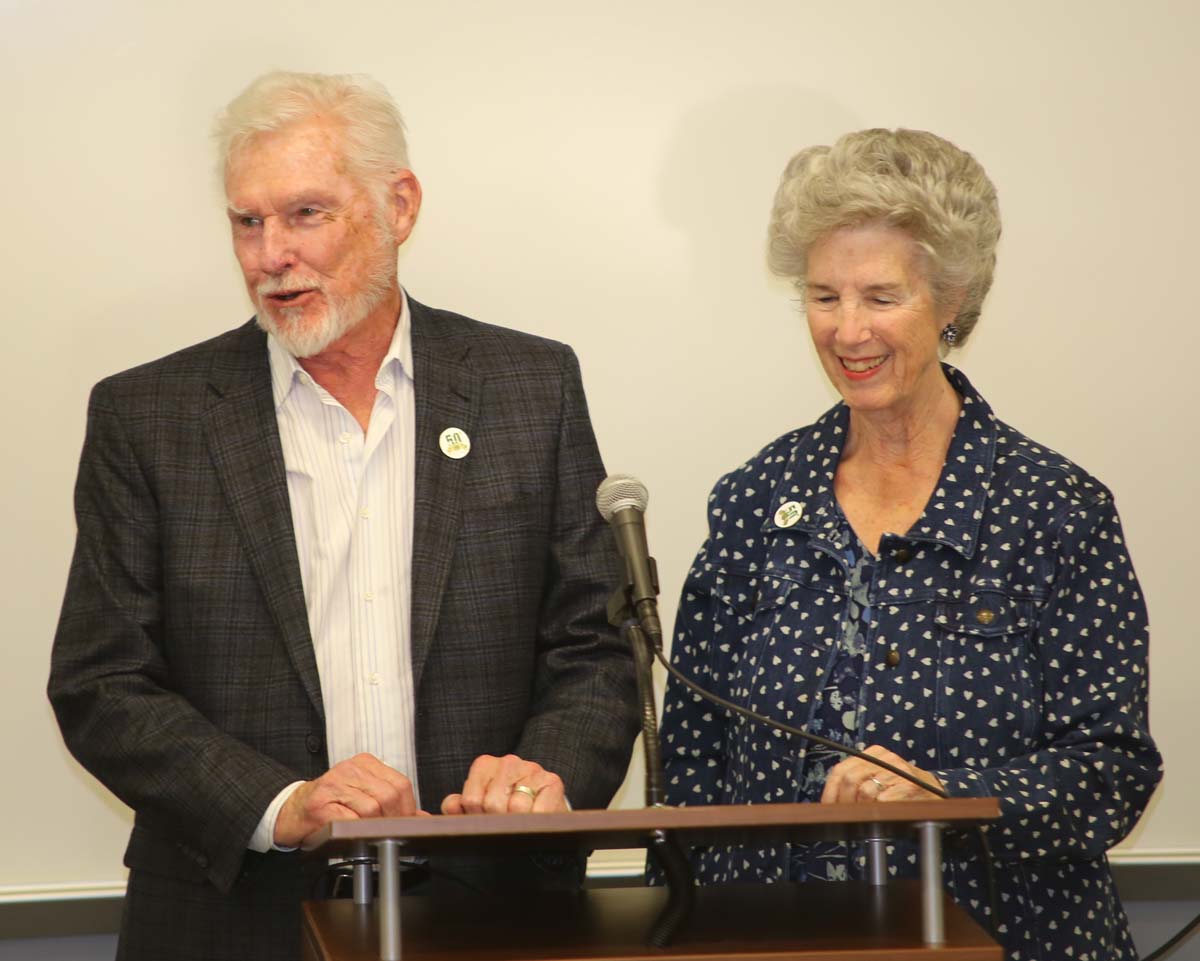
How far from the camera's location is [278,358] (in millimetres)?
2857

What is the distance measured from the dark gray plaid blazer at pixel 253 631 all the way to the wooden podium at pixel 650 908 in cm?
44

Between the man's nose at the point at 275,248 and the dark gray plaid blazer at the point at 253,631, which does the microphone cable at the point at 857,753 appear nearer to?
the dark gray plaid blazer at the point at 253,631

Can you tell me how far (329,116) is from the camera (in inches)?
110

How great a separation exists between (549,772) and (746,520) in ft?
2.06

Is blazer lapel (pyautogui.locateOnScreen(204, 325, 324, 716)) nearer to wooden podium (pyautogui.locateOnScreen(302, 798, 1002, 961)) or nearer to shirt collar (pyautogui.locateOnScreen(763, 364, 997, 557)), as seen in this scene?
wooden podium (pyautogui.locateOnScreen(302, 798, 1002, 961))

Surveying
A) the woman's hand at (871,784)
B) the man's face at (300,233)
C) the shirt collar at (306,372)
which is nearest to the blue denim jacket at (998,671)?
the woman's hand at (871,784)

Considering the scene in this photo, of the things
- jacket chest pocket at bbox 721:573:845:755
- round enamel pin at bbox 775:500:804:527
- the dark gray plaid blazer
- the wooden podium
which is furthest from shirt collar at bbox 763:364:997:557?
the wooden podium

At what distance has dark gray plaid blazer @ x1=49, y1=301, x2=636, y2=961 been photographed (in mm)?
2580

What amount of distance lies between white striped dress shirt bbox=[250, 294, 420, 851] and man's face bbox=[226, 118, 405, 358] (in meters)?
0.12

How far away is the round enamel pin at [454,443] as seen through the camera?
276 centimetres

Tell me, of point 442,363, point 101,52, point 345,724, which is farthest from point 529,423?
point 101,52

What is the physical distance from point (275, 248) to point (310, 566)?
53 centimetres

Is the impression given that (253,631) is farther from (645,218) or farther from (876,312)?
(645,218)

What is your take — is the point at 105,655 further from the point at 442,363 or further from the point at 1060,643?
the point at 1060,643
